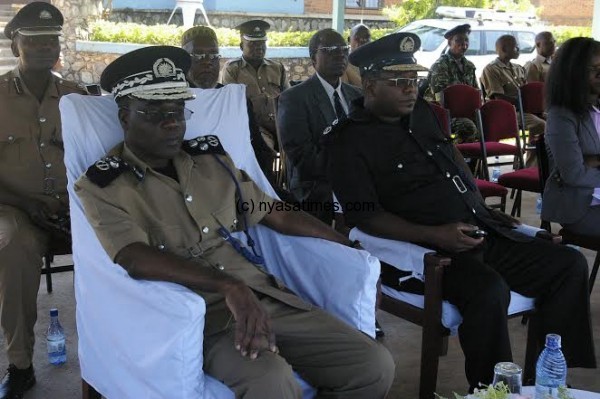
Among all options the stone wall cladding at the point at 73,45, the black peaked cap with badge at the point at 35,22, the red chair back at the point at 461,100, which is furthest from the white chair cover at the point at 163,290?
the stone wall cladding at the point at 73,45

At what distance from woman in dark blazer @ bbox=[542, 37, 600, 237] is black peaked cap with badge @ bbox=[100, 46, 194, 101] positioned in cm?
174

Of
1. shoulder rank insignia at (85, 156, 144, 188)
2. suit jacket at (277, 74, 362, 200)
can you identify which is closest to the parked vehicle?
suit jacket at (277, 74, 362, 200)

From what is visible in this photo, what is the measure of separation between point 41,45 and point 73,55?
28.1 feet

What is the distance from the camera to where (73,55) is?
11.3 m

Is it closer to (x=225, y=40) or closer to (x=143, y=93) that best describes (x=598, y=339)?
(x=143, y=93)

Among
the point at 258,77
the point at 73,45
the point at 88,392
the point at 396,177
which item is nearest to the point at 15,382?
the point at 88,392

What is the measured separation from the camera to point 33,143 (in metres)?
3.15

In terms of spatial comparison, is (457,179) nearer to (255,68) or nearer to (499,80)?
(255,68)

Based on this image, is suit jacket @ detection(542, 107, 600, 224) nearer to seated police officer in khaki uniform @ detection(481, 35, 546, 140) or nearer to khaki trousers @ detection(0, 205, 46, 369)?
khaki trousers @ detection(0, 205, 46, 369)

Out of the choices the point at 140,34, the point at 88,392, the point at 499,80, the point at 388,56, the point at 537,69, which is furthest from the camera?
the point at 140,34

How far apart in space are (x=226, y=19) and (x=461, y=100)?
9405 mm

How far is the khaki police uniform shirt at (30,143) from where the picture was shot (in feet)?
10.2

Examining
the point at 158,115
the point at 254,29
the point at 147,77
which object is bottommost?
the point at 158,115

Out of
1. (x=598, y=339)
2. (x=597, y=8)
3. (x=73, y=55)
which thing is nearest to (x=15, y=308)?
(x=598, y=339)
